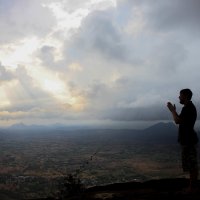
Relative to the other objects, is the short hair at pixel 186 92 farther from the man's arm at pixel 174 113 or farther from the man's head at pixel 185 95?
the man's arm at pixel 174 113

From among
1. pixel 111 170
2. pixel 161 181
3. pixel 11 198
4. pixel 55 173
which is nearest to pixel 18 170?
pixel 55 173

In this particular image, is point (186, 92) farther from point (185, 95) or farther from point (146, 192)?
point (146, 192)

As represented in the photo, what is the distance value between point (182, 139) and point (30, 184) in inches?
4730

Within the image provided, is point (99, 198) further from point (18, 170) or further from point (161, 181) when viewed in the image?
point (18, 170)

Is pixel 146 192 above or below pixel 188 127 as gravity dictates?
below

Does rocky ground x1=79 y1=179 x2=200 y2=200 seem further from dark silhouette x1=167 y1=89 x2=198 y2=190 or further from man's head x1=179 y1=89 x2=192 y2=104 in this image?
man's head x1=179 y1=89 x2=192 y2=104

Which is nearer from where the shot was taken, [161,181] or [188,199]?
[188,199]

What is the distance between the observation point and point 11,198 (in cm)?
9862

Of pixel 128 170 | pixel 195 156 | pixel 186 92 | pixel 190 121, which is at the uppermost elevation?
pixel 186 92

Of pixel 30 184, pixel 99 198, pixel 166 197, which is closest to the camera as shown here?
pixel 166 197

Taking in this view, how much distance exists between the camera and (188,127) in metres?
10.7

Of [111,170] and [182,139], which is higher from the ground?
[182,139]

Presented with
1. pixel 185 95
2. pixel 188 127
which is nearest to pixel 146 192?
pixel 188 127

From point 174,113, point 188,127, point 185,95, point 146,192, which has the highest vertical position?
point 185,95
